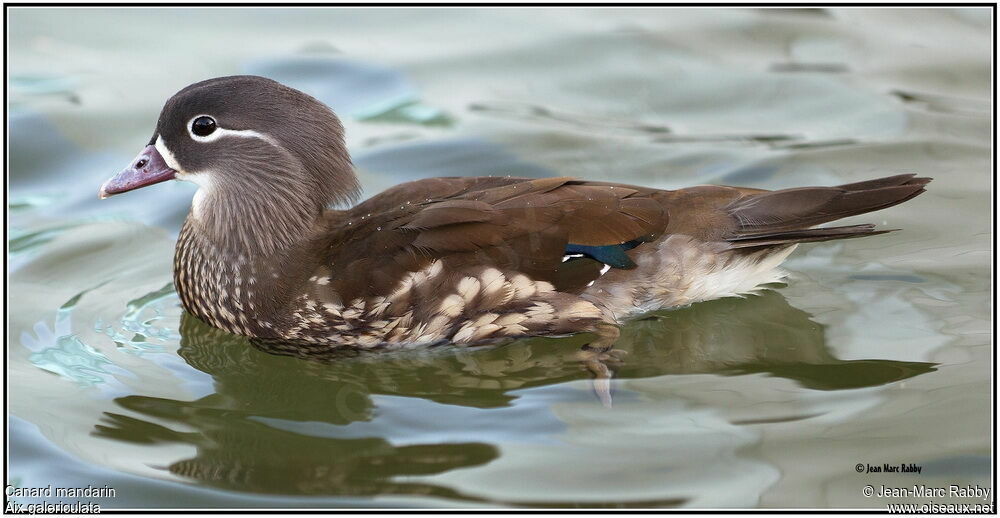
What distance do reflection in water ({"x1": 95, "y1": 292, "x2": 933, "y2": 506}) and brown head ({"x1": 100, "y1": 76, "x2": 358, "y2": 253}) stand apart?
601 mm

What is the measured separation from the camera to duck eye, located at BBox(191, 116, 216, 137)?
Result: 17.2ft

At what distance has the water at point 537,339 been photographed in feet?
15.0

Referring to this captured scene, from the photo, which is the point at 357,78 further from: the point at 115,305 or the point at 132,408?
the point at 132,408

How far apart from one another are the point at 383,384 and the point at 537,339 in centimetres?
75

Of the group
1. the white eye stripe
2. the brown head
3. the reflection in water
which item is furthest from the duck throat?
the reflection in water

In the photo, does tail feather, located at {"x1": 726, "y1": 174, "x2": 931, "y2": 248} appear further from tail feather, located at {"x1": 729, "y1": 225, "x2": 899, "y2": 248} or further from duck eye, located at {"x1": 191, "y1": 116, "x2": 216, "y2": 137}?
duck eye, located at {"x1": 191, "y1": 116, "x2": 216, "y2": 137}

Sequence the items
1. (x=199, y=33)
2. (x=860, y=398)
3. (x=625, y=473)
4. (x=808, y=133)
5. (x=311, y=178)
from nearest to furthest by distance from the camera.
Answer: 1. (x=625, y=473)
2. (x=860, y=398)
3. (x=311, y=178)
4. (x=808, y=133)
5. (x=199, y=33)

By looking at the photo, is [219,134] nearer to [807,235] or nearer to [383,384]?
[383,384]

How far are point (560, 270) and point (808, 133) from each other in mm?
2981

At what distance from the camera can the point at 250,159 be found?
537cm

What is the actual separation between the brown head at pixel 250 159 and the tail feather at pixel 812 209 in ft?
5.95

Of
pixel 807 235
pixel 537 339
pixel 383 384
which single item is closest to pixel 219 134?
pixel 383 384

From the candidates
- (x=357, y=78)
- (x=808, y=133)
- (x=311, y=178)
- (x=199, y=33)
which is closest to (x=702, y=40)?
(x=808, y=133)

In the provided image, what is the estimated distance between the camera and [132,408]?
5.02m
